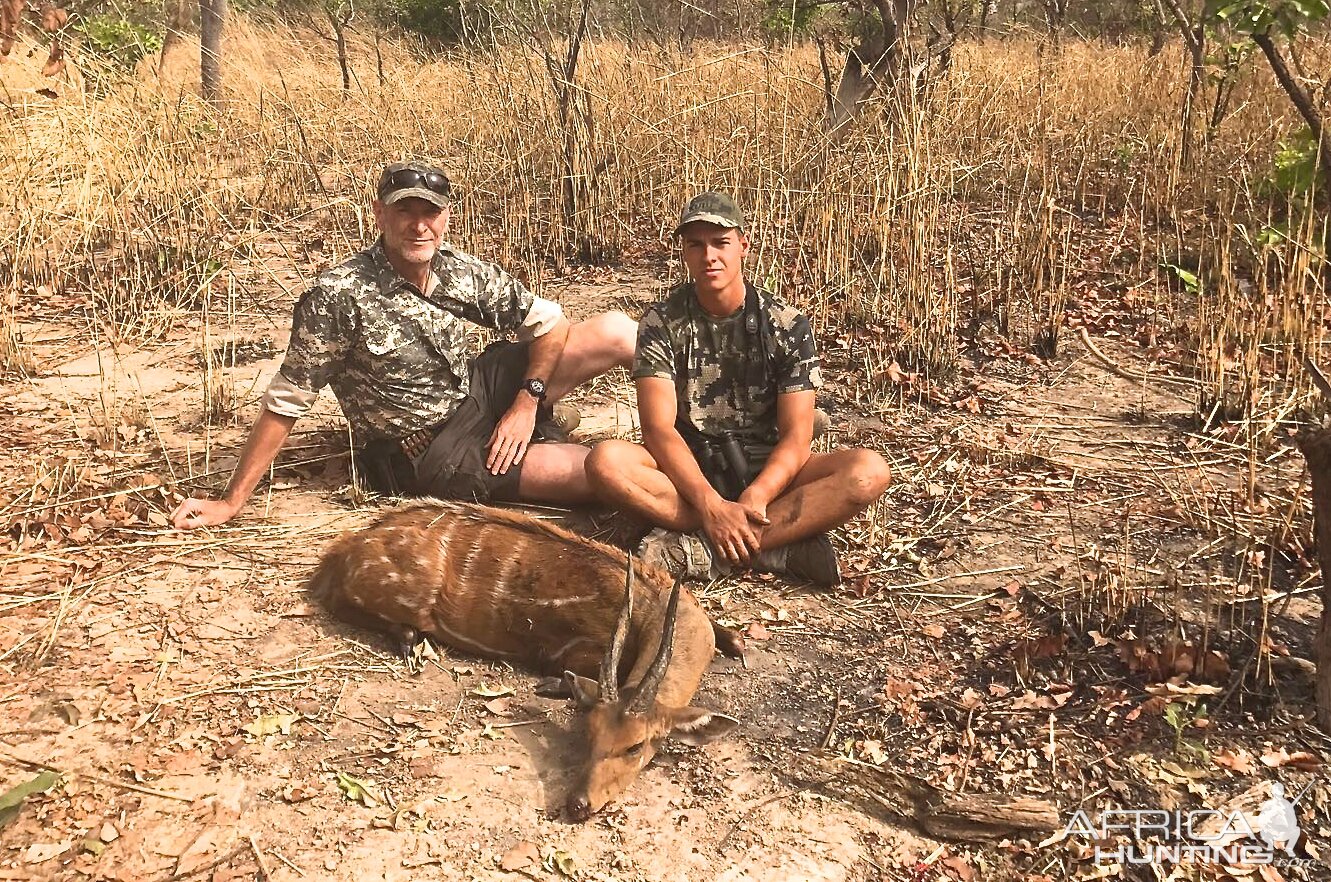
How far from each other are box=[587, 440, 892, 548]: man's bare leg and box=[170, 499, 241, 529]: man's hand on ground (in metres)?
1.54

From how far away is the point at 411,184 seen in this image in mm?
4410

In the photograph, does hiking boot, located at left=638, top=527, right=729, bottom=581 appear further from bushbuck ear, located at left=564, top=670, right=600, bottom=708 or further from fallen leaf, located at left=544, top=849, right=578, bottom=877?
fallen leaf, located at left=544, top=849, right=578, bottom=877

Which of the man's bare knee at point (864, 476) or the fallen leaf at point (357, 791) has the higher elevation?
the man's bare knee at point (864, 476)

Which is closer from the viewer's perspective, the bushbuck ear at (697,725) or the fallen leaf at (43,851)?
the fallen leaf at (43,851)

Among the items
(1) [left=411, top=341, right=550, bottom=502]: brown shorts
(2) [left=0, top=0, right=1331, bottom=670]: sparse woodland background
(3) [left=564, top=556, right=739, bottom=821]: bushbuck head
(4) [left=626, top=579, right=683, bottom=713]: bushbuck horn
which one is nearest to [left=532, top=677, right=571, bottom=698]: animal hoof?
(3) [left=564, top=556, right=739, bottom=821]: bushbuck head

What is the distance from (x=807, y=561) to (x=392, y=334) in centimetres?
201

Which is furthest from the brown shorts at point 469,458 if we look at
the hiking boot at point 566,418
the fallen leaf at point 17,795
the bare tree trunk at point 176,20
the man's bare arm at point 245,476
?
the bare tree trunk at point 176,20

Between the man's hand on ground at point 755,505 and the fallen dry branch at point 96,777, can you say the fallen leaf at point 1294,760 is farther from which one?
the fallen dry branch at point 96,777

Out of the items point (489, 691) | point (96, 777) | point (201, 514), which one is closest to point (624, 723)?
point (489, 691)

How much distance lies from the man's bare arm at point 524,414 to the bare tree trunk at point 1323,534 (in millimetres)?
3051

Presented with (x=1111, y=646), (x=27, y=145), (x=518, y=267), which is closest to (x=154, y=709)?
(x=1111, y=646)

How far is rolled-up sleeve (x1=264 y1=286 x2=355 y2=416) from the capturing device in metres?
4.34

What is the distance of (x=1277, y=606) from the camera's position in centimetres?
370

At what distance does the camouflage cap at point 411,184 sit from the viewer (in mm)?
4395
